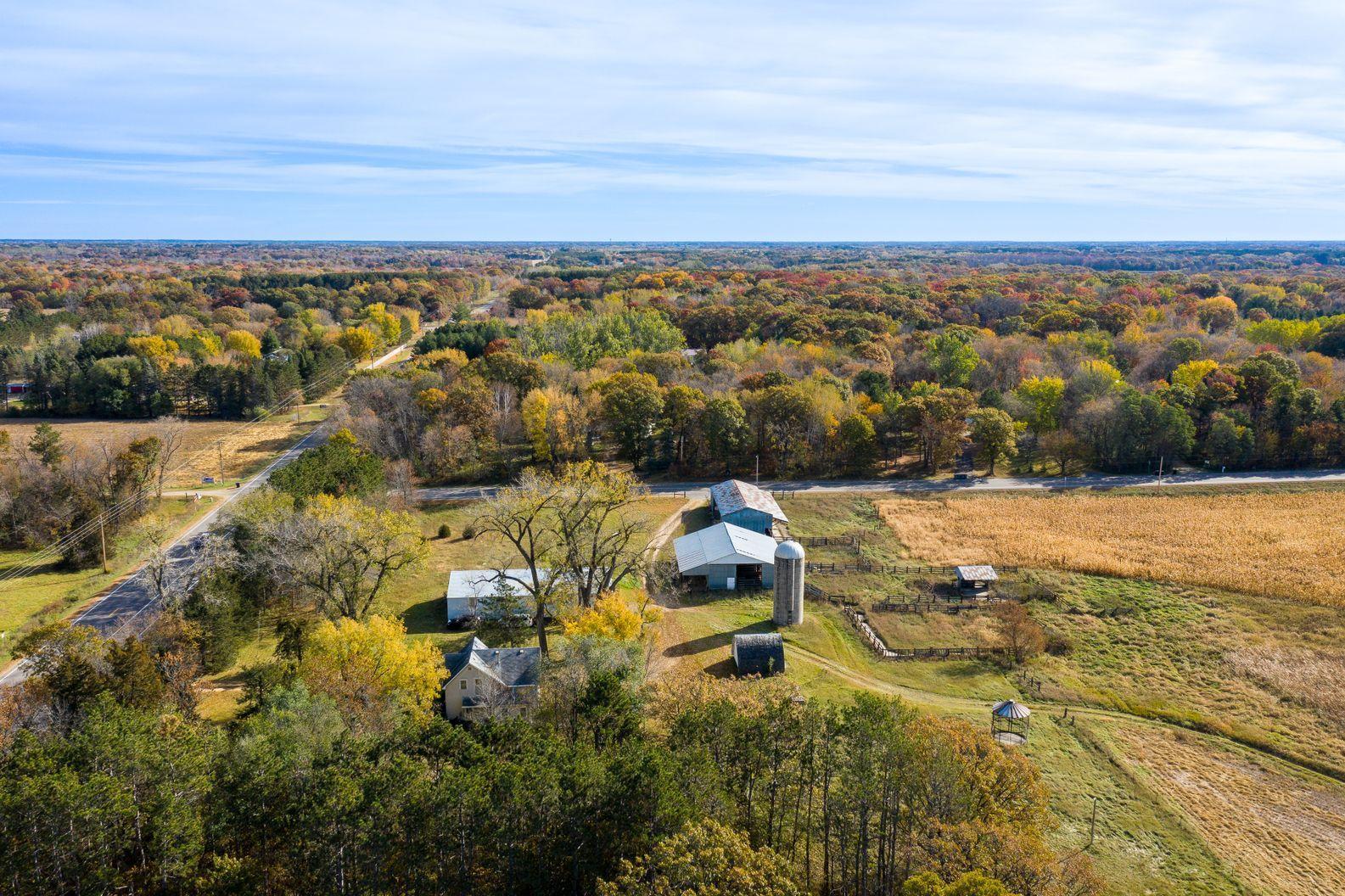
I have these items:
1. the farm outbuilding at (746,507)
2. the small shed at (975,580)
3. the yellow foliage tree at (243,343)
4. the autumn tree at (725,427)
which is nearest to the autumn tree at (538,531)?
the farm outbuilding at (746,507)

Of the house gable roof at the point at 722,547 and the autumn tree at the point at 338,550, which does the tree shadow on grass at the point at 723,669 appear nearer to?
the house gable roof at the point at 722,547

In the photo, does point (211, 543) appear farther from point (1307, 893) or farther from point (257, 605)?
point (1307, 893)

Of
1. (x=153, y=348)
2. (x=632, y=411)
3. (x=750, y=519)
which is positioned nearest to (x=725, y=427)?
(x=632, y=411)

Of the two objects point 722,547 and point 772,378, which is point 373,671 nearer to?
point 722,547

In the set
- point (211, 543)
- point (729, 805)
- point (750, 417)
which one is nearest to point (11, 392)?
point (211, 543)

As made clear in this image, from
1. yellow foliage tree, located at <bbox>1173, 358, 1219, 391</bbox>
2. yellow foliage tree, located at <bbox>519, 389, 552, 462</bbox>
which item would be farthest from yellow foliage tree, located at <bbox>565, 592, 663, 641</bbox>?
yellow foliage tree, located at <bbox>1173, 358, 1219, 391</bbox>

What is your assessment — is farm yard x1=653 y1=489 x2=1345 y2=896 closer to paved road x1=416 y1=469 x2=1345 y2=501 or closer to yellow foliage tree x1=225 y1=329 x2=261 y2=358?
paved road x1=416 y1=469 x2=1345 y2=501
